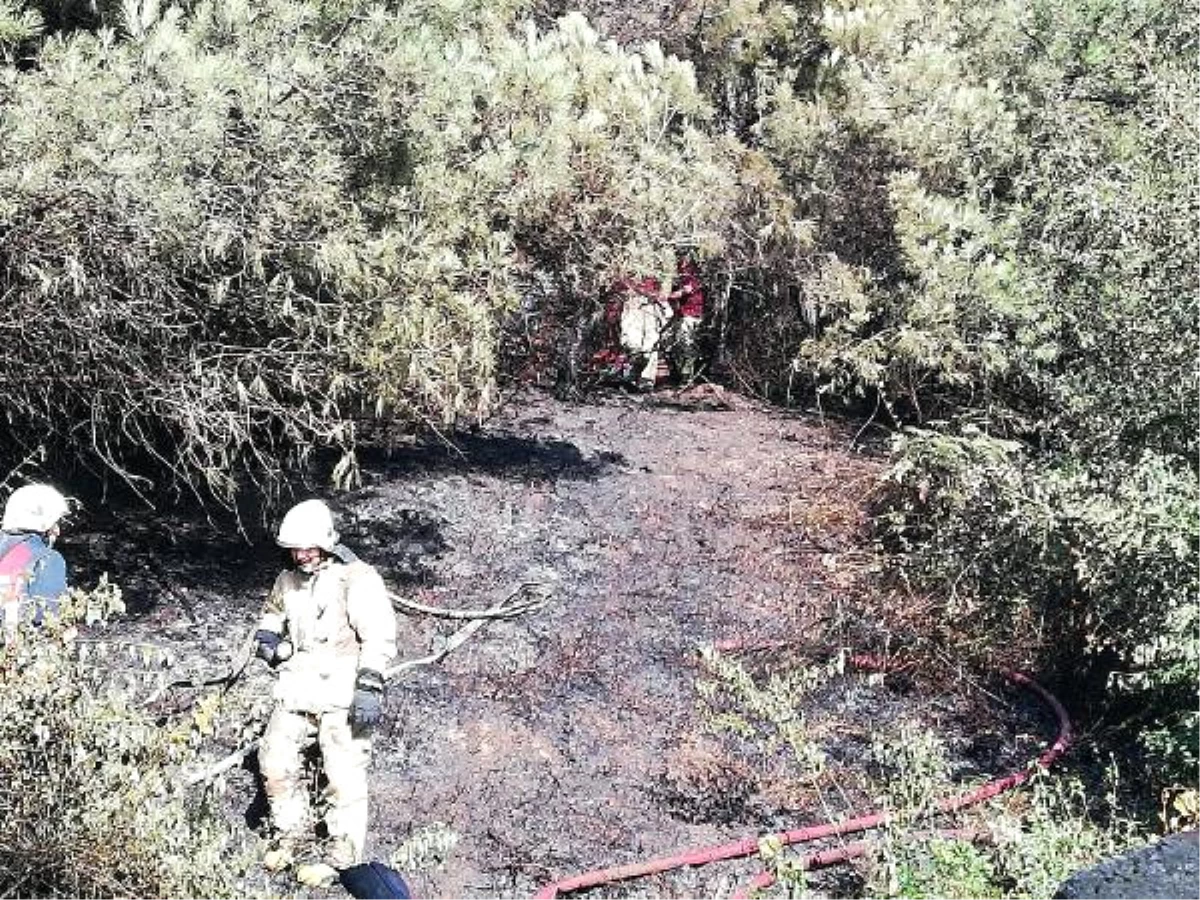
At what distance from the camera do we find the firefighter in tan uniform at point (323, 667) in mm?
5121

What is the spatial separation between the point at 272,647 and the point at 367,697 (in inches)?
18.8

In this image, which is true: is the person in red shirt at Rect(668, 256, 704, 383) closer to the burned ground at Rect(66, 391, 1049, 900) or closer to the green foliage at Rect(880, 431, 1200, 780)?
the burned ground at Rect(66, 391, 1049, 900)

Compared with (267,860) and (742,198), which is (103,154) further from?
(742,198)

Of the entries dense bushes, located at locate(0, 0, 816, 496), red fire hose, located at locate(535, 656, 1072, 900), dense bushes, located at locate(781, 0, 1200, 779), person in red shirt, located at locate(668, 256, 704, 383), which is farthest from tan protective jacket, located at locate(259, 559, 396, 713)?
person in red shirt, located at locate(668, 256, 704, 383)

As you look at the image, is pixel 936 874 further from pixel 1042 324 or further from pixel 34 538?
pixel 1042 324

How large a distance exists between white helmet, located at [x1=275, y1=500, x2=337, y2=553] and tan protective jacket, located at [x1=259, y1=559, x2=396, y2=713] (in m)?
0.15

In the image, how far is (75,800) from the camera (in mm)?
3457

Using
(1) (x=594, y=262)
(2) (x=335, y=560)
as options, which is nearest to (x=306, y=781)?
(2) (x=335, y=560)

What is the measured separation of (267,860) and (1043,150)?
8.93 m

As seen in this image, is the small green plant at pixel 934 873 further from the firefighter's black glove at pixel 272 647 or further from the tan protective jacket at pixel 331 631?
the firefighter's black glove at pixel 272 647

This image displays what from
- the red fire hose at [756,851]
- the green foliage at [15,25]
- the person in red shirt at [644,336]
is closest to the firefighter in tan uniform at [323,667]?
the red fire hose at [756,851]

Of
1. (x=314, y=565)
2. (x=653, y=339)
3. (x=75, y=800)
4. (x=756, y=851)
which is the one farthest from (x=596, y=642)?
(x=653, y=339)

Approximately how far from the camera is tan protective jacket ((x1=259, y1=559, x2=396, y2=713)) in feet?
16.8

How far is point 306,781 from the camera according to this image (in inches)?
211
